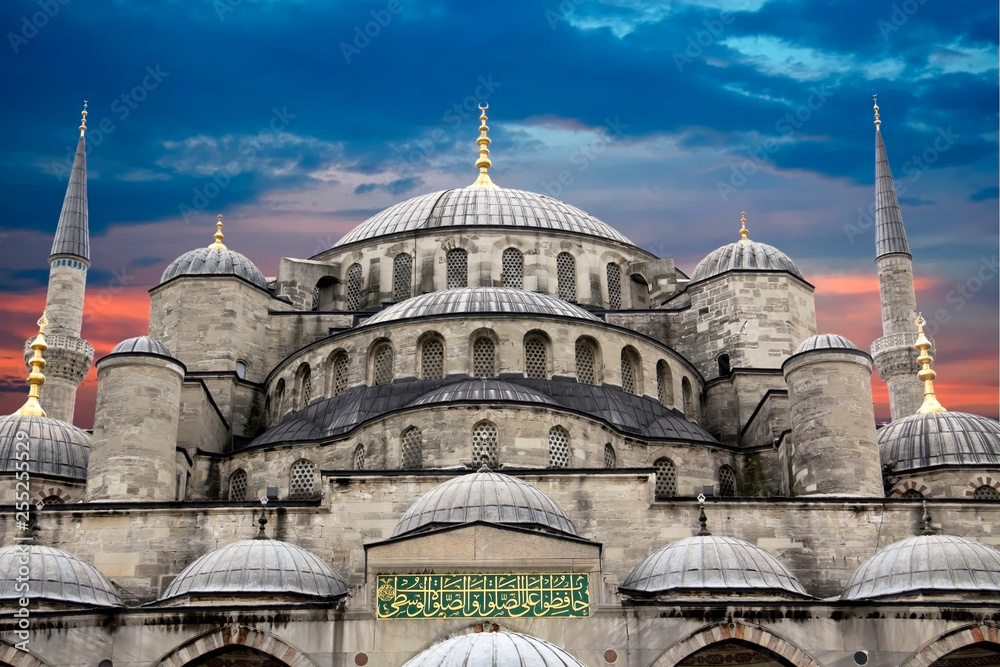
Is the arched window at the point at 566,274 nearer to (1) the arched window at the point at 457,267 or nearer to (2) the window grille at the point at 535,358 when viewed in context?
(1) the arched window at the point at 457,267

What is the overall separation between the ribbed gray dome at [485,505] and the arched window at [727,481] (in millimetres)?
5460

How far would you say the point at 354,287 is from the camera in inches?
1244

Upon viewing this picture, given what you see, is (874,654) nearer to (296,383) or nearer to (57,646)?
(57,646)

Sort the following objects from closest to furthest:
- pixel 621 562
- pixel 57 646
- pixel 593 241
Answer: pixel 57 646 < pixel 621 562 < pixel 593 241

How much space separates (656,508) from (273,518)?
5745mm

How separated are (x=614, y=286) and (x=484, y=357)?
735 cm

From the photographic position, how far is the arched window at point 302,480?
24047mm

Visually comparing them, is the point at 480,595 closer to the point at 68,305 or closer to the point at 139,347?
the point at 139,347

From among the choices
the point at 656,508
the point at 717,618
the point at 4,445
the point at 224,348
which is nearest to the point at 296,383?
the point at 224,348

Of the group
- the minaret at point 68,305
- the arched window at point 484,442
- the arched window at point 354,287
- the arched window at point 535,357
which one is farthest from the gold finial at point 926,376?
the minaret at point 68,305

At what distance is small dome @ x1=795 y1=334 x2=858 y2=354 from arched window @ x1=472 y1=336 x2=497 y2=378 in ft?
17.3

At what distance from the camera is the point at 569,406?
23.9m

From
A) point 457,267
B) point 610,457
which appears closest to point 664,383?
point 610,457

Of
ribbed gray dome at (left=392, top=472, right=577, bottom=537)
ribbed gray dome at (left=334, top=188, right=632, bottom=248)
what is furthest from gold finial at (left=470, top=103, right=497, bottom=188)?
ribbed gray dome at (left=392, top=472, right=577, bottom=537)
